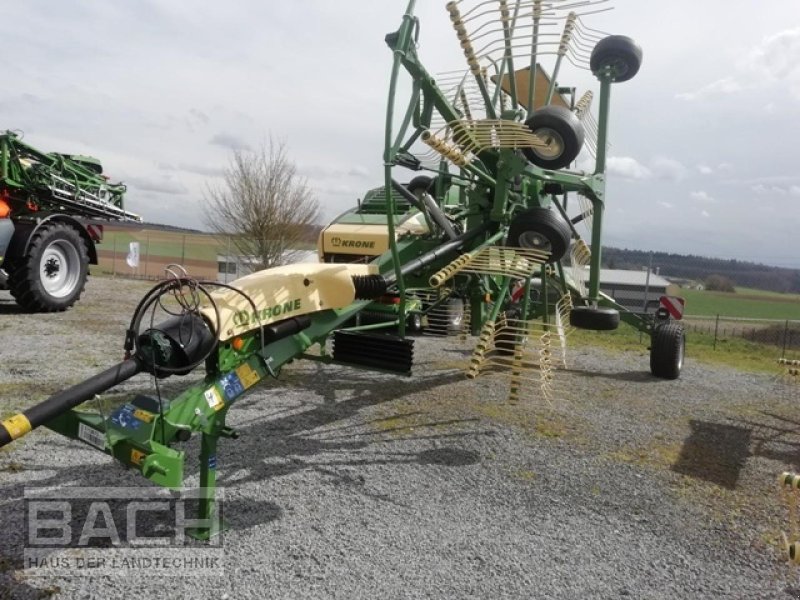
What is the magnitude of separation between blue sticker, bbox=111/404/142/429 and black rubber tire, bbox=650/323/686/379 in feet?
23.9

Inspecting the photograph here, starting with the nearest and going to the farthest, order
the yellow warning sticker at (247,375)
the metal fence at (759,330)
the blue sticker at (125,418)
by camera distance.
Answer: the blue sticker at (125,418)
the yellow warning sticker at (247,375)
the metal fence at (759,330)

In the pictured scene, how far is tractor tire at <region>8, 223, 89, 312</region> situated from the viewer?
31.7ft

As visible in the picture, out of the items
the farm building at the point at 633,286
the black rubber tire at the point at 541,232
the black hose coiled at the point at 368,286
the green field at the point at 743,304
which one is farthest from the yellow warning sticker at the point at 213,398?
the green field at the point at 743,304

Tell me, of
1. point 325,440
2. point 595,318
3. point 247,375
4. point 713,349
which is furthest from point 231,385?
point 713,349

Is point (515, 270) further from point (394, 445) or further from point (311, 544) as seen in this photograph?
point (311, 544)

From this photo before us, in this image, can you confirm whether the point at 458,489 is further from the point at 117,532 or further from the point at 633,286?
the point at 633,286

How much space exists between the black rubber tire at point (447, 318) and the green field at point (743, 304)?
41.7 ft

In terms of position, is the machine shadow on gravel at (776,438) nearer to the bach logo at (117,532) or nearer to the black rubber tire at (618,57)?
the black rubber tire at (618,57)

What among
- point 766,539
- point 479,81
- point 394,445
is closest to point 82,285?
point 394,445

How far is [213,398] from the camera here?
3.35m

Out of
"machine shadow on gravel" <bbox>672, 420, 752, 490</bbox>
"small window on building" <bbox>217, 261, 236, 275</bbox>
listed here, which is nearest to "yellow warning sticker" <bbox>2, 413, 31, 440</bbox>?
"machine shadow on gravel" <bbox>672, 420, 752, 490</bbox>

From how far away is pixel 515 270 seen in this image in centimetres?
489

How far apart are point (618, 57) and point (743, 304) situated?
20.3 m

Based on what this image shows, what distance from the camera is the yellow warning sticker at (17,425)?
2588 millimetres
